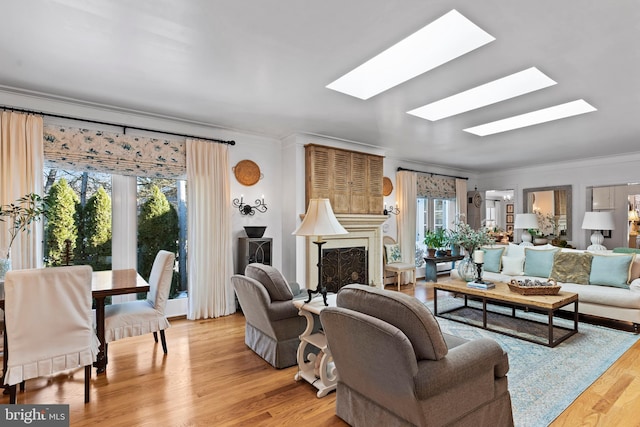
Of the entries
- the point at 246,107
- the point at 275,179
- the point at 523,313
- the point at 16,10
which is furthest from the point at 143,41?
the point at 523,313

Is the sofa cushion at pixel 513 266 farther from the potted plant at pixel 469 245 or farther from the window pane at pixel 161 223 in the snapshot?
the window pane at pixel 161 223

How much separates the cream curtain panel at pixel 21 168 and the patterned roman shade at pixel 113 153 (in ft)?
0.38

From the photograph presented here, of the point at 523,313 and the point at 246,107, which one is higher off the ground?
the point at 246,107

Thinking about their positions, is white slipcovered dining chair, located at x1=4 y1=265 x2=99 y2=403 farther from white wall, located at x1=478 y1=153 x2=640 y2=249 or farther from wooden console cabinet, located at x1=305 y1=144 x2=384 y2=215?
white wall, located at x1=478 y1=153 x2=640 y2=249

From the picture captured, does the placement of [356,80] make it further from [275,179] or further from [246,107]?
[275,179]

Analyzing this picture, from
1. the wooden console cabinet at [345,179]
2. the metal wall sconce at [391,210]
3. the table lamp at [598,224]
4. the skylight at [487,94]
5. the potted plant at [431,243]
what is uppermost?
the skylight at [487,94]

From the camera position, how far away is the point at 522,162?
276 inches

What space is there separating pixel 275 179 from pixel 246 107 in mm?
1525

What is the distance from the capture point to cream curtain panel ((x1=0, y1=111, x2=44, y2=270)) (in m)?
3.14

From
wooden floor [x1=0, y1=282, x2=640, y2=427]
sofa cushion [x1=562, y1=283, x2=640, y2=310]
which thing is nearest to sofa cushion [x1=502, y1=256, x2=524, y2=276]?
sofa cushion [x1=562, y1=283, x2=640, y2=310]

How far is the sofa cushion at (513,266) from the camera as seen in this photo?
5.04m

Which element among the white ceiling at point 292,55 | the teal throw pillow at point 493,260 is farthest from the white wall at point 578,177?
the teal throw pillow at point 493,260

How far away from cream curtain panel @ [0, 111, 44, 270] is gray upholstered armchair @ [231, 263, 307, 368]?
7.15 feet

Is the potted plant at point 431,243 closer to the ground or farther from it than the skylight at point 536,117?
closer to the ground
